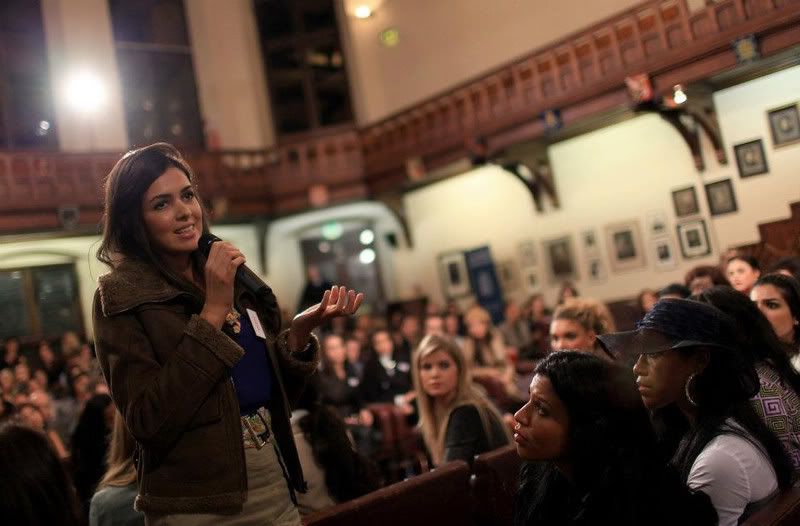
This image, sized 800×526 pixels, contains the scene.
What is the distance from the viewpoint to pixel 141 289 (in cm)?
156

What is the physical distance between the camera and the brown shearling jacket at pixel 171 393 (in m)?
1.45

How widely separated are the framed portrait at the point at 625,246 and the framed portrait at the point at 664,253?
0.60 feet

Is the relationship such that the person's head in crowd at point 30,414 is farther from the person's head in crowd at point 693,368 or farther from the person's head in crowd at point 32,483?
the person's head in crowd at point 693,368

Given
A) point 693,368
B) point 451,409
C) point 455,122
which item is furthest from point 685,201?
point 693,368

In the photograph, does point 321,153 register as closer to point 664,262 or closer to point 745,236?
point 664,262

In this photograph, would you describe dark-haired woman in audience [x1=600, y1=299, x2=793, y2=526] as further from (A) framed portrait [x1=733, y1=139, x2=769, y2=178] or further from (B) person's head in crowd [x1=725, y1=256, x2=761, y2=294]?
(A) framed portrait [x1=733, y1=139, x2=769, y2=178]

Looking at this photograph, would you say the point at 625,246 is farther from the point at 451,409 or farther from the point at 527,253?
the point at 451,409

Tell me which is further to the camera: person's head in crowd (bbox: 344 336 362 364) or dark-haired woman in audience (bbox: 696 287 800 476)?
person's head in crowd (bbox: 344 336 362 364)

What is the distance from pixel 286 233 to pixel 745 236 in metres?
7.94

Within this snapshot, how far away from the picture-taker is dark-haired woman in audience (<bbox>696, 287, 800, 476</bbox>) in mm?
2385

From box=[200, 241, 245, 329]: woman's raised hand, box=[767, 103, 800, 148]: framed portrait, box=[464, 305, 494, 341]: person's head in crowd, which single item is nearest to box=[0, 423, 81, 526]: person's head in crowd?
box=[200, 241, 245, 329]: woman's raised hand

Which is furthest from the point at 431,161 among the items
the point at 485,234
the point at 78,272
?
the point at 78,272

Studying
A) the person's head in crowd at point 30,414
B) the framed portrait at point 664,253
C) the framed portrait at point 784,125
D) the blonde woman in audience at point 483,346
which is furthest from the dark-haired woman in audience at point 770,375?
the framed portrait at point 664,253

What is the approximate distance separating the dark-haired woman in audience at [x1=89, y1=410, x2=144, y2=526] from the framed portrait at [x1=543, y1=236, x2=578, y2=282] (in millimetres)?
9324
